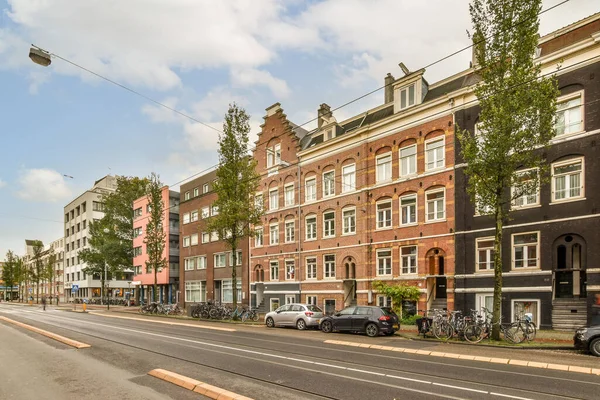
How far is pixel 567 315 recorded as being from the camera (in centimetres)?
2012

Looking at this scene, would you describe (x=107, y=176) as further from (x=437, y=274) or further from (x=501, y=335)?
(x=501, y=335)

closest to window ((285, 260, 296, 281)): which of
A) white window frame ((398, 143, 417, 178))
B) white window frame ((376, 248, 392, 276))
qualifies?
white window frame ((376, 248, 392, 276))

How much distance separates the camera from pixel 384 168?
29.6m

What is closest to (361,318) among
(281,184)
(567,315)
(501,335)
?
(501,335)

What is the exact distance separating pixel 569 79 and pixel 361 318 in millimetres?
15167

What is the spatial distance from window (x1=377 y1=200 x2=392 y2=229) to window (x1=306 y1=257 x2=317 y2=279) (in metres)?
6.55

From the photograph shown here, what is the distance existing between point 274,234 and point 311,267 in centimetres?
549

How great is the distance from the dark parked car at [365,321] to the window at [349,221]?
965 centimetres

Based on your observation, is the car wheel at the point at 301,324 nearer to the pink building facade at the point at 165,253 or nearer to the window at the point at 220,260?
the window at the point at 220,260

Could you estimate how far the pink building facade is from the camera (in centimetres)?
5388

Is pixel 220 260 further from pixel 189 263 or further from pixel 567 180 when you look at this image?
pixel 567 180

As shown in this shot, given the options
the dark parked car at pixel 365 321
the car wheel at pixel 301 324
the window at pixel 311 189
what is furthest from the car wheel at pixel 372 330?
the window at pixel 311 189

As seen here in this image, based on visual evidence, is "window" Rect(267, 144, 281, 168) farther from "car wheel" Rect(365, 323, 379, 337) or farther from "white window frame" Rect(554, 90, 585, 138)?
"white window frame" Rect(554, 90, 585, 138)

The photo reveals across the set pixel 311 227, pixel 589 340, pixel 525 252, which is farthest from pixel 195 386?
pixel 311 227
